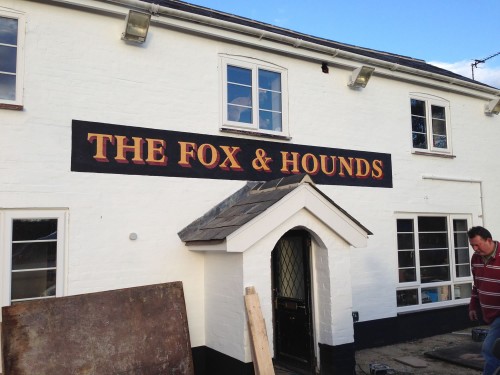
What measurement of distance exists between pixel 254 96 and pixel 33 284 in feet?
15.2

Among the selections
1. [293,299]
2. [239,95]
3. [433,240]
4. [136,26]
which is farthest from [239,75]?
[433,240]

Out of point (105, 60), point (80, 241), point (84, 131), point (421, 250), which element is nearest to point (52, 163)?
point (84, 131)

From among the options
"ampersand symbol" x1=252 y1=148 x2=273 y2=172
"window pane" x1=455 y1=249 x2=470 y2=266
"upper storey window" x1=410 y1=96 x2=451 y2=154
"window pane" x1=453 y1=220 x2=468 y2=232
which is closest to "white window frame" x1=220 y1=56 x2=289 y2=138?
"ampersand symbol" x1=252 y1=148 x2=273 y2=172

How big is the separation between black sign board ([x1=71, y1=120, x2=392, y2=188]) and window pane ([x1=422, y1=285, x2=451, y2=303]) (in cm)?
272

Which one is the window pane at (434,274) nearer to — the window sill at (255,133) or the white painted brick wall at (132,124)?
the white painted brick wall at (132,124)

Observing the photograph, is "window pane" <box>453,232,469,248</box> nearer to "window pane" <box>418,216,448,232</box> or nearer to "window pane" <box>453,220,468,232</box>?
"window pane" <box>453,220,468,232</box>

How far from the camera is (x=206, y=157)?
7.53 m

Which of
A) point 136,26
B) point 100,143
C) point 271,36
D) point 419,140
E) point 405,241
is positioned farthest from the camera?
point 419,140

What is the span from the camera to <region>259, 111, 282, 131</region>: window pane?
8.32m

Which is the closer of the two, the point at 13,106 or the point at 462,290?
the point at 13,106

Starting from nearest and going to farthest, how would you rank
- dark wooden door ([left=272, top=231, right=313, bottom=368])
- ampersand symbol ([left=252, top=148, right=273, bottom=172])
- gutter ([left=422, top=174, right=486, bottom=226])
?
dark wooden door ([left=272, top=231, right=313, bottom=368]) → ampersand symbol ([left=252, top=148, right=273, bottom=172]) → gutter ([left=422, top=174, right=486, bottom=226])

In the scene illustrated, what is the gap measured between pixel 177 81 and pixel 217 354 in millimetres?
4364

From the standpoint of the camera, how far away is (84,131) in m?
6.56

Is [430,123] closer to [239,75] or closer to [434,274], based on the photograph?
[434,274]
